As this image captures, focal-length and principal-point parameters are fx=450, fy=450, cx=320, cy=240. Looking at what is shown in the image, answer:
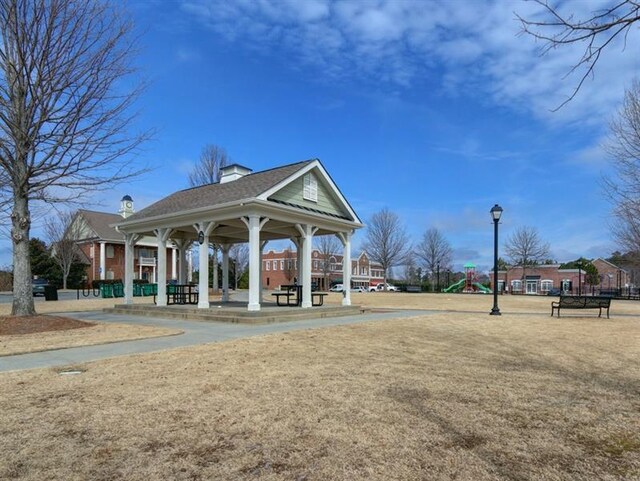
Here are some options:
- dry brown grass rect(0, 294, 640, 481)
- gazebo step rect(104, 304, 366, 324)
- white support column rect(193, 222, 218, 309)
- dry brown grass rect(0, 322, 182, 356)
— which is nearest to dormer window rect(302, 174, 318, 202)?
white support column rect(193, 222, 218, 309)

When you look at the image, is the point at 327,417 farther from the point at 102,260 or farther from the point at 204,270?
the point at 102,260

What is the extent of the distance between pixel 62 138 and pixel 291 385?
10.9 m

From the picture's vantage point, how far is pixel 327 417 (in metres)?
4.45

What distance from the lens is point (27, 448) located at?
3705 mm

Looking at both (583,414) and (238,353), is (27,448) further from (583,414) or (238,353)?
(583,414)

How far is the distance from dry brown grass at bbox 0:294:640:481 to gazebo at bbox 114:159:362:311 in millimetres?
6891

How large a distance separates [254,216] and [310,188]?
3520mm

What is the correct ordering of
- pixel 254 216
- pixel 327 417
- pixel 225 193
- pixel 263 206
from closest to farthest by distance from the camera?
pixel 327 417 → pixel 263 206 → pixel 254 216 → pixel 225 193

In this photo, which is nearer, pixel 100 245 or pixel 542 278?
pixel 100 245

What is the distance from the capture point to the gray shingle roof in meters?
14.9

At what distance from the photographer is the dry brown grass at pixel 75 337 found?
8682 mm

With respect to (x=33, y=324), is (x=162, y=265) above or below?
above

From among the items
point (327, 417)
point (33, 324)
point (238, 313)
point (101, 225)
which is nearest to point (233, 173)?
point (238, 313)

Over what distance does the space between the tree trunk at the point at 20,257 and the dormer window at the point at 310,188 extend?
28.8 feet
